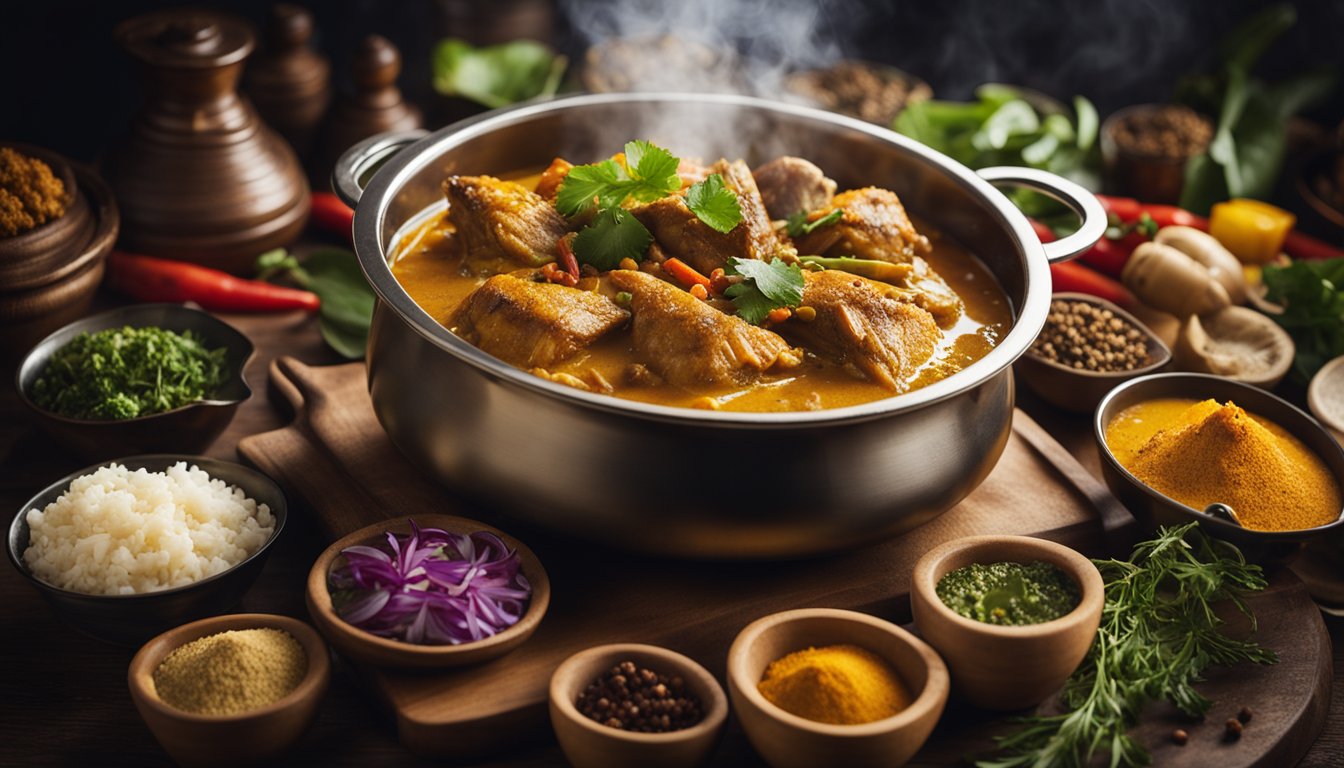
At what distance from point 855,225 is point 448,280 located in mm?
1277

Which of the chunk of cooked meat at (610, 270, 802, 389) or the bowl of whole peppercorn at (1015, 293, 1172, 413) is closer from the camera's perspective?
the chunk of cooked meat at (610, 270, 802, 389)

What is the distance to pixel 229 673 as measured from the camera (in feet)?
9.48

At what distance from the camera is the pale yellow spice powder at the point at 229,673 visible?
2859 mm

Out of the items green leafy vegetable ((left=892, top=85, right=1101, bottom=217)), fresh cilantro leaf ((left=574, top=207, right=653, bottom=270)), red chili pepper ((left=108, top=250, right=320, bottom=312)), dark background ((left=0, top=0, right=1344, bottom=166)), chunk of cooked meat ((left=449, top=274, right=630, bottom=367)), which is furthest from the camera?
dark background ((left=0, top=0, right=1344, bottom=166))

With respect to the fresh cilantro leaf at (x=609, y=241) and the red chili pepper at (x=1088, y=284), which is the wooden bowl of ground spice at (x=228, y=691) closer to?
the fresh cilantro leaf at (x=609, y=241)

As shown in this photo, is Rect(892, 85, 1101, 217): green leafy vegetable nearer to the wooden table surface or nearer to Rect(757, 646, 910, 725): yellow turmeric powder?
the wooden table surface

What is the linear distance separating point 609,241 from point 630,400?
2.36ft

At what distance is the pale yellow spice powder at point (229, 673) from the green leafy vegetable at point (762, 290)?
4.94ft

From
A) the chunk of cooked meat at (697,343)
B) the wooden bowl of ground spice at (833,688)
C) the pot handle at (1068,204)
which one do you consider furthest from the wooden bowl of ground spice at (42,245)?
the pot handle at (1068,204)

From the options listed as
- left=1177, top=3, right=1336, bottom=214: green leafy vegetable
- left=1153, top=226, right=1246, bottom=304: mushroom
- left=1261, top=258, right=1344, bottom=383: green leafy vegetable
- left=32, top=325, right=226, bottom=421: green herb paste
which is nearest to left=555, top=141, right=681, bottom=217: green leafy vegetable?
left=32, top=325, right=226, bottom=421: green herb paste

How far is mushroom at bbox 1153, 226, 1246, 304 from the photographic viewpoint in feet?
16.3

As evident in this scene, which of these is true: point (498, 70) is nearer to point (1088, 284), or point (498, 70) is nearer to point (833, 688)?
point (1088, 284)

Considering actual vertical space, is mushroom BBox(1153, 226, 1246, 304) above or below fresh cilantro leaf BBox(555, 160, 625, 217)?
below

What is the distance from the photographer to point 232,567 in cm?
327
